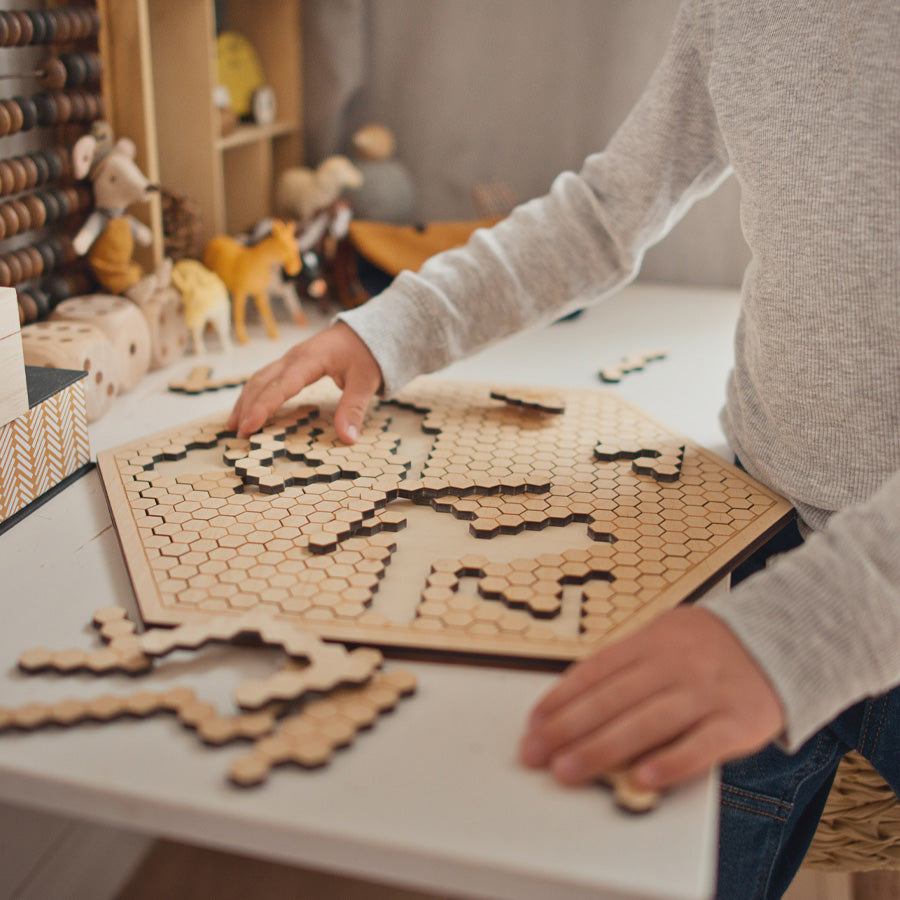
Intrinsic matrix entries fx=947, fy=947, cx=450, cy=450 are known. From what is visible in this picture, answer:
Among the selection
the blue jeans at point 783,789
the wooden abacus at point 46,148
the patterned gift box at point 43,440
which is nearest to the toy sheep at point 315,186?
the wooden abacus at point 46,148

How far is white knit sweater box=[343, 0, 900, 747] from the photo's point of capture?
70 cm

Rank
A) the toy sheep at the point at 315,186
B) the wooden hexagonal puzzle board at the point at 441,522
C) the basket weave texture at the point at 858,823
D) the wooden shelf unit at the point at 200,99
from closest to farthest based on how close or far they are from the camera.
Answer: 1. the wooden hexagonal puzzle board at the point at 441,522
2. the basket weave texture at the point at 858,823
3. the wooden shelf unit at the point at 200,99
4. the toy sheep at the point at 315,186

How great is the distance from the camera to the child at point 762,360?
18.4 inches

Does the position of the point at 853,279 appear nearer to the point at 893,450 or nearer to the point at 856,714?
the point at 893,450

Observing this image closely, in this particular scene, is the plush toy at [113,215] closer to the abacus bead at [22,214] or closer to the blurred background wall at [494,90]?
the abacus bead at [22,214]

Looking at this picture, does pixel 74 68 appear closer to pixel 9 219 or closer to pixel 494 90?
pixel 9 219

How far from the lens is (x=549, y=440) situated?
0.87 meters

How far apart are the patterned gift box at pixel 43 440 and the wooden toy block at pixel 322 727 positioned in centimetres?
34

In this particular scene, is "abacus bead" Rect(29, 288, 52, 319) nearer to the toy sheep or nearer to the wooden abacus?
the wooden abacus

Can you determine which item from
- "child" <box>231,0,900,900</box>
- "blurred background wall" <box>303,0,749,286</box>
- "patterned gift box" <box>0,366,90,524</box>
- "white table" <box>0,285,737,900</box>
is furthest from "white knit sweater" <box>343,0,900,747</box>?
"blurred background wall" <box>303,0,749,286</box>

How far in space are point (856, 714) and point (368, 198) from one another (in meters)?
1.10

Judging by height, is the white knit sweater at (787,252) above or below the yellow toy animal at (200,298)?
above

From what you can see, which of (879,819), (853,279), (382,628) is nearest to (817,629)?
(382,628)

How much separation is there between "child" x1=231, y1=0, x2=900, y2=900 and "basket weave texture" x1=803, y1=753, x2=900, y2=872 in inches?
1.3
